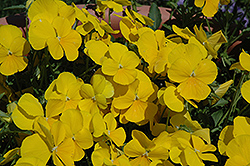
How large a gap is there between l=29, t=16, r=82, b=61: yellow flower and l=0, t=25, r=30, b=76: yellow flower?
0.19 feet

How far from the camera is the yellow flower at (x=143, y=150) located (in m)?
0.80

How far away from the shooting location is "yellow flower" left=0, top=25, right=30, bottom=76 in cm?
88

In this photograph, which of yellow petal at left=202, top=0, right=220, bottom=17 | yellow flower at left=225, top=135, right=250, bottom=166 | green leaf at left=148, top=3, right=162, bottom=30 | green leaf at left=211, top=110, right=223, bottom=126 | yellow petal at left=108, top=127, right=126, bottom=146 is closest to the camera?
yellow flower at left=225, top=135, right=250, bottom=166

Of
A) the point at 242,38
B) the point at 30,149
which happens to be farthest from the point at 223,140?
the point at 242,38

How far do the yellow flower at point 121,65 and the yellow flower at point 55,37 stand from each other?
0.11 m

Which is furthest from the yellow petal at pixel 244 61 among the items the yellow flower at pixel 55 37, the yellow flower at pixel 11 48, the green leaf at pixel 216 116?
the yellow flower at pixel 11 48

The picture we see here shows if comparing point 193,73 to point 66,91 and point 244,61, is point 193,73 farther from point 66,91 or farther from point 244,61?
point 66,91

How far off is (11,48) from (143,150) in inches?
17.4

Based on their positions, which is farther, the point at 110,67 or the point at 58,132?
the point at 110,67

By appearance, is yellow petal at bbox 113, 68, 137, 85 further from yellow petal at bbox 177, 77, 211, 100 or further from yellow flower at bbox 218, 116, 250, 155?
yellow flower at bbox 218, 116, 250, 155

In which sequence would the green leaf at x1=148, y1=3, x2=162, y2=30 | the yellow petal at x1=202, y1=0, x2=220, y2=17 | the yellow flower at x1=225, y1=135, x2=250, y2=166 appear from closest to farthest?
the yellow flower at x1=225, y1=135, x2=250, y2=166 < the yellow petal at x1=202, y1=0, x2=220, y2=17 < the green leaf at x1=148, y1=3, x2=162, y2=30

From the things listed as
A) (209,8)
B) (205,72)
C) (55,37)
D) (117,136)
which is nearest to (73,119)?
(117,136)

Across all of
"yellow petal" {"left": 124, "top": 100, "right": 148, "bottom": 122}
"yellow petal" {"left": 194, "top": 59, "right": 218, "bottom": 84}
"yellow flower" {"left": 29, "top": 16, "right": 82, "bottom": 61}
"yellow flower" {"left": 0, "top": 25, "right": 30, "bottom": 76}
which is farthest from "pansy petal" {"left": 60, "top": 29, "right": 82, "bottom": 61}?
"yellow petal" {"left": 194, "top": 59, "right": 218, "bottom": 84}

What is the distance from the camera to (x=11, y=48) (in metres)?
0.88
